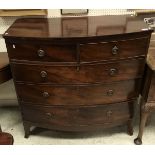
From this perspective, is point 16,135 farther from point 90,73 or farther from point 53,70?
point 90,73

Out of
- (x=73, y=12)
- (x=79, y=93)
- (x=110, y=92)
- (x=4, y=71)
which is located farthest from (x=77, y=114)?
(x=73, y=12)

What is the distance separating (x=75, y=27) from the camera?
1.42 metres

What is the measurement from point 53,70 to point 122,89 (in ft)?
1.75

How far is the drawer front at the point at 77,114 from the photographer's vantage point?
64.1 inches

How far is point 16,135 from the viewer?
191cm

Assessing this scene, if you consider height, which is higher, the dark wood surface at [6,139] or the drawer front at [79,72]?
the drawer front at [79,72]

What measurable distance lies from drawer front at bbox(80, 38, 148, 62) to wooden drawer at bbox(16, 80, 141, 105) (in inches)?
9.0

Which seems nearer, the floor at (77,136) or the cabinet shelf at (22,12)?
the cabinet shelf at (22,12)

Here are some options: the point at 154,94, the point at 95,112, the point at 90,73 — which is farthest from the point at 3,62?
the point at 154,94

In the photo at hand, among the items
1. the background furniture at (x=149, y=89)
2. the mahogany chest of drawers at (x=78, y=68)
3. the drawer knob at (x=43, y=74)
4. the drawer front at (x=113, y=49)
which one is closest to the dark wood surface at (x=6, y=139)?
the mahogany chest of drawers at (x=78, y=68)

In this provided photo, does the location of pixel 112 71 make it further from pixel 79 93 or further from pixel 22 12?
pixel 22 12

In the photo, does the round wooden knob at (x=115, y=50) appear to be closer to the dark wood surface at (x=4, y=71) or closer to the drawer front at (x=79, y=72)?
the drawer front at (x=79, y=72)

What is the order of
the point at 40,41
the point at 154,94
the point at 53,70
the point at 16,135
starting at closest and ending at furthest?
the point at 40,41 → the point at 53,70 → the point at 154,94 → the point at 16,135
